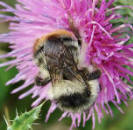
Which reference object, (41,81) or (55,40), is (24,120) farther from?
(55,40)

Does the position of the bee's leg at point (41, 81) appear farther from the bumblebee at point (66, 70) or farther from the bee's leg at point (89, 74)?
the bee's leg at point (89, 74)

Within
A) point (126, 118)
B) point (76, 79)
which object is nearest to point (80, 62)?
point (76, 79)

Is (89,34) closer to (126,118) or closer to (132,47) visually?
(132,47)

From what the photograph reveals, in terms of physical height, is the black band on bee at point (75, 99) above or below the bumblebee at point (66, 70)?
below

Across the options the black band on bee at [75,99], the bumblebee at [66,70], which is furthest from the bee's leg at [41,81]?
the black band on bee at [75,99]

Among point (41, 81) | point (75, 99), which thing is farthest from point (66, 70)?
point (41, 81)

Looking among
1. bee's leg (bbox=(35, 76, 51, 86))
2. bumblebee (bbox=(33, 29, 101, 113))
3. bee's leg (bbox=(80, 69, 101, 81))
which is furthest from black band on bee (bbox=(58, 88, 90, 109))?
bee's leg (bbox=(35, 76, 51, 86))
